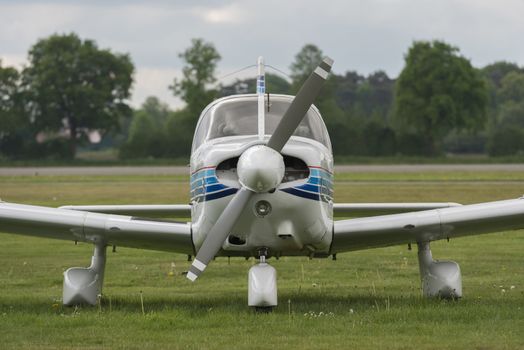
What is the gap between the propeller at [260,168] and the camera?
9.05 m

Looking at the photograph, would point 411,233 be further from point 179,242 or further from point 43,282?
point 43,282

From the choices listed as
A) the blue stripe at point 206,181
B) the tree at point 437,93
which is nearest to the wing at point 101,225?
the blue stripe at point 206,181

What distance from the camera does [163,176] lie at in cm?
5150

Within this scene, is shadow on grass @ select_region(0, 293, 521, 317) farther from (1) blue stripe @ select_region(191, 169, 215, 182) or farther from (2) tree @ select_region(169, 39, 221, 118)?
(2) tree @ select_region(169, 39, 221, 118)

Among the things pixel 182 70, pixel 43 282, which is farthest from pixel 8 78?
pixel 43 282

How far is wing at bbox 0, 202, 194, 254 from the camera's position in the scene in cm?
1061

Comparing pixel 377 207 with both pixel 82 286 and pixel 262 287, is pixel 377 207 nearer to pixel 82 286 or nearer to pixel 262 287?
pixel 262 287

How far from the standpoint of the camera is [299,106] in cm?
965

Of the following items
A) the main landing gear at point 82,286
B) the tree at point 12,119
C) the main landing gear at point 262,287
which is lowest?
the main landing gear at point 262,287

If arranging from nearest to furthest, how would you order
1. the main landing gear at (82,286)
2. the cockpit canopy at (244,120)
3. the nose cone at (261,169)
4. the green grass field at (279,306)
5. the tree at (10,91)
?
the green grass field at (279,306) → the nose cone at (261,169) → the cockpit canopy at (244,120) → the main landing gear at (82,286) → the tree at (10,91)

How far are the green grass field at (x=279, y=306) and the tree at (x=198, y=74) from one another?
56.6 metres

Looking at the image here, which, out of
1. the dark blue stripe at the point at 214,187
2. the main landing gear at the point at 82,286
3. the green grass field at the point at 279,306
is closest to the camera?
the green grass field at the point at 279,306

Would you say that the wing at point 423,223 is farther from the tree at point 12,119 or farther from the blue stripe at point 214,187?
the tree at point 12,119

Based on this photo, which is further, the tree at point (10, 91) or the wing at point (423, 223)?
the tree at point (10, 91)
